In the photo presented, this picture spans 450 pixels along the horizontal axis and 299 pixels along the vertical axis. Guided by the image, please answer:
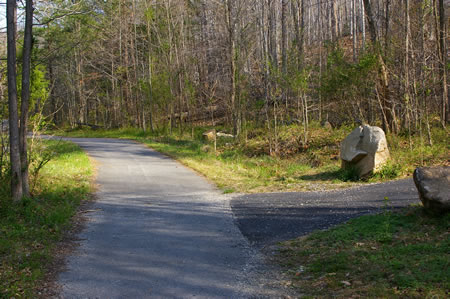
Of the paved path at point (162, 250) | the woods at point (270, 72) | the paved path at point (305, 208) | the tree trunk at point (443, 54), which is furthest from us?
the tree trunk at point (443, 54)

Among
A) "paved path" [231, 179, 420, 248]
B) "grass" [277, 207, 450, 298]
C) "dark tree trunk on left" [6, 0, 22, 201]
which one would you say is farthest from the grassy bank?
"dark tree trunk on left" [6, 0, 22, 201]

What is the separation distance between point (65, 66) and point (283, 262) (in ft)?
150

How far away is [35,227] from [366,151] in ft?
29.6

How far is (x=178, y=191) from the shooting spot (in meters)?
11.5

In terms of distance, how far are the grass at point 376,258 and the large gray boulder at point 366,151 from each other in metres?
5.53

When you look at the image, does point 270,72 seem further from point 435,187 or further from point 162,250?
point 162,250

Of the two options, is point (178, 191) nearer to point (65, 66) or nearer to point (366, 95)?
point (366, 95)

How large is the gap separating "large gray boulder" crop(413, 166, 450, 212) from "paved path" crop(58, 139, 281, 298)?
2628 mm

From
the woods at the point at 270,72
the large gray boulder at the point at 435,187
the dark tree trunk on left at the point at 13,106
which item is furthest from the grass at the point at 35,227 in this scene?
the large gray boulder at the point at 435,187

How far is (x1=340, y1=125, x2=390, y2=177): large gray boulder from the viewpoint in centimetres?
1234

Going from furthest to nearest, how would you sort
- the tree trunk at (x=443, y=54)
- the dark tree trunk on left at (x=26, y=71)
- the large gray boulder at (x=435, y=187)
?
the tree trunk at (x=443, y=54), the dark tree trunk on left at (x=26, y=71), the large gray boulder at (x=435, y=187)

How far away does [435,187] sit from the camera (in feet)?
20.5

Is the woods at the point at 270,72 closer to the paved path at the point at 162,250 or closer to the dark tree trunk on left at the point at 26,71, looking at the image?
the dark tree trunk on left at the point at 26,71

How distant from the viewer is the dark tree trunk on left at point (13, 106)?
329 inches
